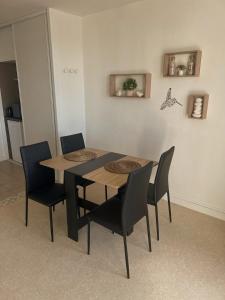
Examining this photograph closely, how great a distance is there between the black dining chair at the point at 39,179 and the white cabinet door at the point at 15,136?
1.81m

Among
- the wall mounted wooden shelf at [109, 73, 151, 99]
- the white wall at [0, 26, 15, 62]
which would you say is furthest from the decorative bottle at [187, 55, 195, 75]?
the white wall at [0, 26, 15, 62]

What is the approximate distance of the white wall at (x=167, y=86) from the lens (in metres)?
2.37

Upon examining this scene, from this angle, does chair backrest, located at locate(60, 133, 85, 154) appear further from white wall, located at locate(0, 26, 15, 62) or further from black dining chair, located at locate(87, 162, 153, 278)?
white wall, located at locate(0, 26, 15, 62)

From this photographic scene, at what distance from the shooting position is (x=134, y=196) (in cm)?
180

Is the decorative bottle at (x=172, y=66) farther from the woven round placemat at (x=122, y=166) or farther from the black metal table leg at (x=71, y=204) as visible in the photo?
the black metal table leg at (x=71, y=204)

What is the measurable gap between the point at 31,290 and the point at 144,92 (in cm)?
240

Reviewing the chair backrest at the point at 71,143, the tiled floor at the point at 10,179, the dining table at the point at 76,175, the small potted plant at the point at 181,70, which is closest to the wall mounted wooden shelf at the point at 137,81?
the small potted plant at the point at 181,70

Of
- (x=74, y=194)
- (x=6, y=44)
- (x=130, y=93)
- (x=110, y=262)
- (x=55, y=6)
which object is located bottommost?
(x=110, y=262)

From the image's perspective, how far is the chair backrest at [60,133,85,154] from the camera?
2.79 meters

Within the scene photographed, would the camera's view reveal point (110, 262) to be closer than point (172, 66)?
Yes

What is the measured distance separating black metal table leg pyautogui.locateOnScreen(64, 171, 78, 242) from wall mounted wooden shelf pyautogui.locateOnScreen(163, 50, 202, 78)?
164 centimetres

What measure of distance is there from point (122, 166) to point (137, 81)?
4.37 feet

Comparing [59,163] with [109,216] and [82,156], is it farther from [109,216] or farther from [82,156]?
[109,216]

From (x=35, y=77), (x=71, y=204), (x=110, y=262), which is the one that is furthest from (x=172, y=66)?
(x=110, y=262)
